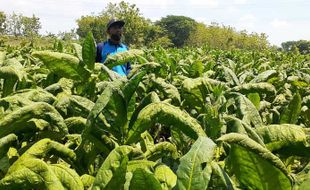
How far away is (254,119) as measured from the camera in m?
1.92

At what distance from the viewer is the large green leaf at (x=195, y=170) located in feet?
3.67

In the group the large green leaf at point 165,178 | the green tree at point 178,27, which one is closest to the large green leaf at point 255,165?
the large green leaf at point 165,178

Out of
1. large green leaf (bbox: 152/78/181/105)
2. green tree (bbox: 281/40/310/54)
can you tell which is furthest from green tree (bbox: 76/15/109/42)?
large green leaf (bbox: 152/78/181/105)

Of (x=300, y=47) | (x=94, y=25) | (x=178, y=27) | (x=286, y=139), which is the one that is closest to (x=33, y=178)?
(x=286, y=139)

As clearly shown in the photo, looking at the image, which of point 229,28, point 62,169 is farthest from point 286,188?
point 229,28

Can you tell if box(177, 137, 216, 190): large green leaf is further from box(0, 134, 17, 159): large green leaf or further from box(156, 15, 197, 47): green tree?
box(156, 15, 197, 47): green tree

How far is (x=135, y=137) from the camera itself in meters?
1.65

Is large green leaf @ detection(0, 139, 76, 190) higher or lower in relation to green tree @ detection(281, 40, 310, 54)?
higher

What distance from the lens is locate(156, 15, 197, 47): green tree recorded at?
91.3 meters

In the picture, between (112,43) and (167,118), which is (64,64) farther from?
(112,43)

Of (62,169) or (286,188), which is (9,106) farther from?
(286,188)

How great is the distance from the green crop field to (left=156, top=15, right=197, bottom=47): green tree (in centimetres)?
8541

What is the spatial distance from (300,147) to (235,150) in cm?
39

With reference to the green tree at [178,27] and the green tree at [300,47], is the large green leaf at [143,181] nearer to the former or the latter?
the green tree at [300,47]
